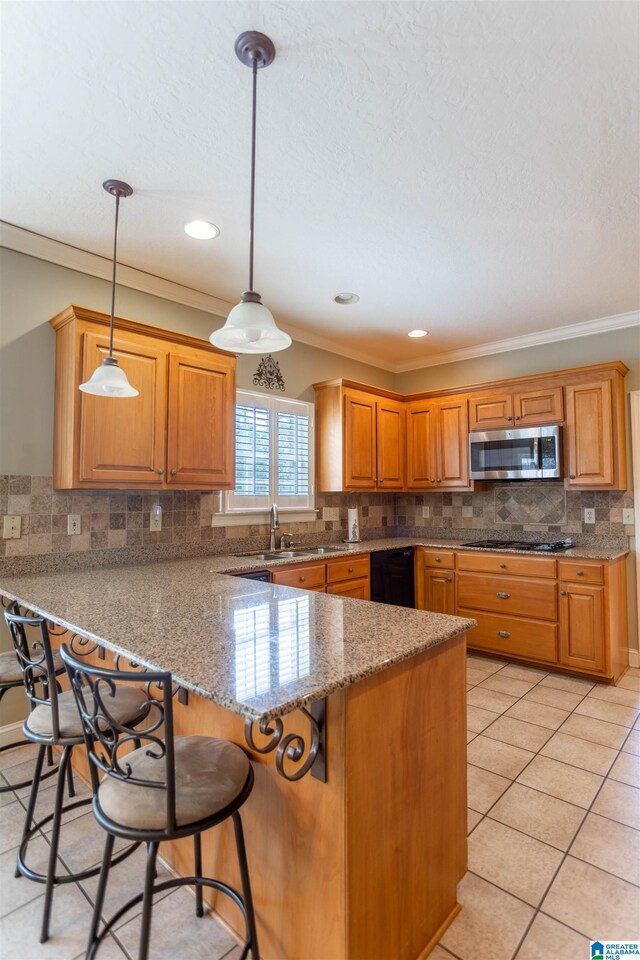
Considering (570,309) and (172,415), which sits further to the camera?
(570,309)

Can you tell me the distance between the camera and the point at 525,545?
3.96 m

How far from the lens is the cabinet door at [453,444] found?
14.3 feet

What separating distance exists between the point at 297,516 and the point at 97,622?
2.65 m

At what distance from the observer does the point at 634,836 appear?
1.90m

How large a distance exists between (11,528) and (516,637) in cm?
350

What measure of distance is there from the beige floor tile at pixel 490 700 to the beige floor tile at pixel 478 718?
2.0 inches

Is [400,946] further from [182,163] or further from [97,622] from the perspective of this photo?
[182,163]

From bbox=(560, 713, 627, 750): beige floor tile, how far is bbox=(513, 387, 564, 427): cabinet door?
2.15 m

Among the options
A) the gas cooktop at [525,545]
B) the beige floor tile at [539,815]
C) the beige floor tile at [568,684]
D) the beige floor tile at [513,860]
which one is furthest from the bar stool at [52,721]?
the gas cooktop at [525,545]

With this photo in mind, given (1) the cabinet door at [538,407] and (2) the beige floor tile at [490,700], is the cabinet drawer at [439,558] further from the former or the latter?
(1) the cabinet door at [538,407]

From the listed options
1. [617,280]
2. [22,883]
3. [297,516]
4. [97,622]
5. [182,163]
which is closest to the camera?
[97,622]

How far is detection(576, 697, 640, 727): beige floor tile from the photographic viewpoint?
2.86 metres

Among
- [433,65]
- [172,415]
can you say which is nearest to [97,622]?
[172,415]

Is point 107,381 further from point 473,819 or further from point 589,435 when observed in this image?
point 589,435
